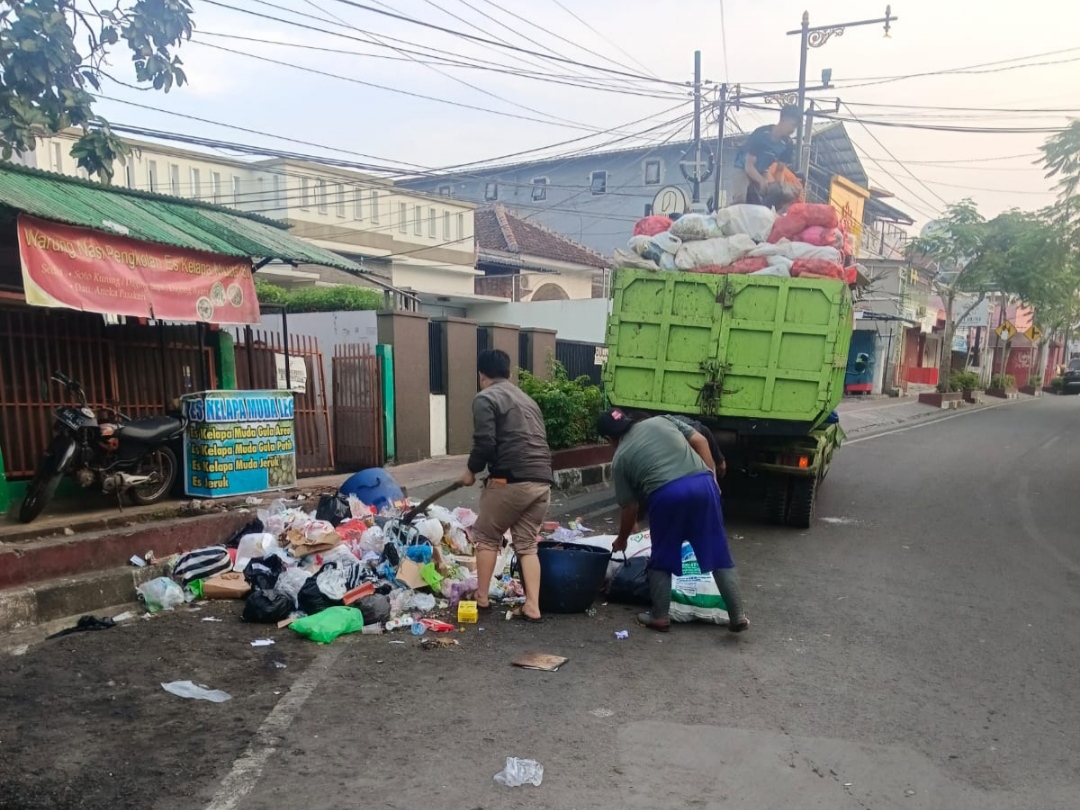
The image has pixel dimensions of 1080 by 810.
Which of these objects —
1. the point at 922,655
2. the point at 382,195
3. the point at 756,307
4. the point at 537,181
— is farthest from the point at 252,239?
the point at 537,181

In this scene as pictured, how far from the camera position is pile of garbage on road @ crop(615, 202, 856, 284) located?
760 centimetres

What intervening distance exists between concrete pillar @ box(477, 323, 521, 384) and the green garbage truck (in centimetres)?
518

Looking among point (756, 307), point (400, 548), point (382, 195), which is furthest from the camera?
point (382, 195)

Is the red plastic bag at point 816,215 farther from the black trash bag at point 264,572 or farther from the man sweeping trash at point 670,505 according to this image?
Result: the black trash bag at point 264,572

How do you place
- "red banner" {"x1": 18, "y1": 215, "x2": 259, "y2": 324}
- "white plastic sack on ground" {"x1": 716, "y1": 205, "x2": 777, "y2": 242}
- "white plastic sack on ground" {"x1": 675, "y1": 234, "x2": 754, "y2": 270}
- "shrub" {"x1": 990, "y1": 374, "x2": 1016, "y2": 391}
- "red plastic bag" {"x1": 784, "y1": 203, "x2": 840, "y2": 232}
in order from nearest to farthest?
"red banner" {"x1": 18, "y1": 215, "x2": 259, "y2": 324}
"red plastic bag" {"x1": 784, "y1": 203, "x2": 840, "y2": 232}
"white plastic sack on ground" {"x1": 675, "y1": 234, "x2": 754, "y2": 270}
"white plastic sack on ground" {"x1": 716, "y1": 205, "x2": 777, "y2": 242}
"shrub" {"x1": 990, "y1": 374, "x2": 1016, "y2": 391}

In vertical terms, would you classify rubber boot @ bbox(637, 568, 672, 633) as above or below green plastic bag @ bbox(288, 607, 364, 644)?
above

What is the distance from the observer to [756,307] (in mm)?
7465

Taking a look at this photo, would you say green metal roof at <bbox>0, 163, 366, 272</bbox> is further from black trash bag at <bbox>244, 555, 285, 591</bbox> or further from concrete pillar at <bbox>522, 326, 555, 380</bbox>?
concrete pillar at <bbox>522, 326, 555, 380</bbox>

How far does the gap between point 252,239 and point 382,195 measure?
60.6 feet

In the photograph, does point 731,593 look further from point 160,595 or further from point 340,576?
point 160,595

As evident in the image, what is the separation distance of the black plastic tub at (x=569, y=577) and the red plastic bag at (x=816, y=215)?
4.36 metres

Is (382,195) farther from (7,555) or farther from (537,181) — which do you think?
(7,555)

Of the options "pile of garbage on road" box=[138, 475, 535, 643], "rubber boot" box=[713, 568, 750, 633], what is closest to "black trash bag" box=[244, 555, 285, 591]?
"pile of garbage on road" box=[138, 475, 535, 643]

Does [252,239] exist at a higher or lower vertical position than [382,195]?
lower
